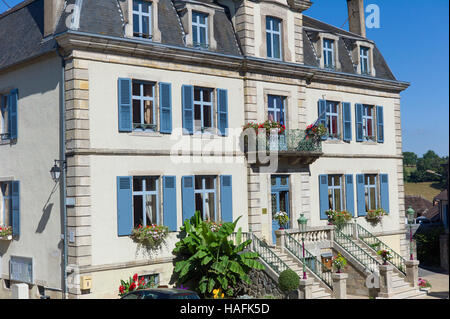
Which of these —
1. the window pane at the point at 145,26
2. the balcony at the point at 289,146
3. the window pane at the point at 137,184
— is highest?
the window pane at the point at 145,26

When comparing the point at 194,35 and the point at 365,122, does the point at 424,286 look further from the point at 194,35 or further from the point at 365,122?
the point at 194,35

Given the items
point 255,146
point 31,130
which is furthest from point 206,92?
point 31,130

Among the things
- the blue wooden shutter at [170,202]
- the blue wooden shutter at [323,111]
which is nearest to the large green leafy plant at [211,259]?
the blue wooden shutter at [170,202]

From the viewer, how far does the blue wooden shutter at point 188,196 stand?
19.3m

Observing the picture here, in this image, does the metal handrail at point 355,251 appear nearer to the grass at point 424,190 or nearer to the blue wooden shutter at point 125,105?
the blue wooden shutter at point 125,105

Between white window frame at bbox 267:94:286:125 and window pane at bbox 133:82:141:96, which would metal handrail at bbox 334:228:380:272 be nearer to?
white window frame at bbox 267:94:286:125

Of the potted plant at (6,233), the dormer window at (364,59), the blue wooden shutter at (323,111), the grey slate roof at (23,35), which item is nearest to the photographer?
the grey slate roof at (23,35)

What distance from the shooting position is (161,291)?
547 inches

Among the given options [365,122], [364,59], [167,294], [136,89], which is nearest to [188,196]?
[136,89]

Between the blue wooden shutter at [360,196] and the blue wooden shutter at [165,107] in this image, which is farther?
the blue wooden shutter at [360,196]

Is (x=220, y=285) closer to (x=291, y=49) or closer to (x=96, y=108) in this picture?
(x=96, y=108)

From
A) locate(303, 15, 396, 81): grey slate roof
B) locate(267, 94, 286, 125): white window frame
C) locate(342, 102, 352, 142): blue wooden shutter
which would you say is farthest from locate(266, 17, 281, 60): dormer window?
locate(342, 102, 352, 142): blue wooden shutter

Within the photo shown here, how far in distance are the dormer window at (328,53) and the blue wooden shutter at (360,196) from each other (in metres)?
5.01
